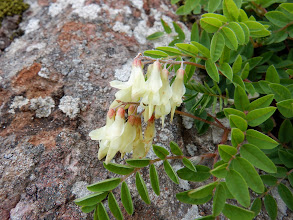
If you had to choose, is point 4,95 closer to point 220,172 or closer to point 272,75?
point 220,172

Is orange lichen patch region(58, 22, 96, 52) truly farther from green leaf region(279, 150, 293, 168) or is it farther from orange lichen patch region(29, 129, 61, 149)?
green leaf region(279, 150, 293, 168)

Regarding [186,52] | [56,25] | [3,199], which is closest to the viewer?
[3,199]

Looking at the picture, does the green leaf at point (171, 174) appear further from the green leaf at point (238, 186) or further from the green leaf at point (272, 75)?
the green leaf at point (272, 75)

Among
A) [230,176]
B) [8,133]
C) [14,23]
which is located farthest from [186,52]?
[14,23]

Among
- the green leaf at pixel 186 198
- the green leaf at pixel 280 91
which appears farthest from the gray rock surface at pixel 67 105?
the green leaf at pixel 280 91

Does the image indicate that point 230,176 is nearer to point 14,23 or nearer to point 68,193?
point 68,193

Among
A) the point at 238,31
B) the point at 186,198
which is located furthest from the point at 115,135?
the point at 238,31

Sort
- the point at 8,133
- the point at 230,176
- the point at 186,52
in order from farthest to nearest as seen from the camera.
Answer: the point at 8,133, the point at 186,52, the point at 230,176
